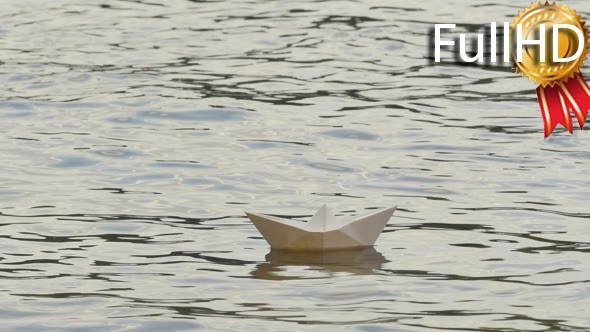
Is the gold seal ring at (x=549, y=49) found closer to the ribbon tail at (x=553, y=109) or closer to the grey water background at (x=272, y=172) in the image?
the ribbon tail at (x=553, y=109)

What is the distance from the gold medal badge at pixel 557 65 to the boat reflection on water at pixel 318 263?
359 centimetres

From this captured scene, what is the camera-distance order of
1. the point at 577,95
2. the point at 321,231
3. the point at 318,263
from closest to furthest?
1. the point at 318,263
2. the point at 321,231
3. the point at 577,95

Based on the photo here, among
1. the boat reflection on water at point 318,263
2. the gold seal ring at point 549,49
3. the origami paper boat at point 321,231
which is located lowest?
the boat reflection on water at point 318,263

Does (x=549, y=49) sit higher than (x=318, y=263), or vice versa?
(x=549, y=49)

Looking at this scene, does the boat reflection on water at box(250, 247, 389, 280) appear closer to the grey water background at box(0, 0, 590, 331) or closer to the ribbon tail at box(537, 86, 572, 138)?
the grey water background at box(0, 0, 590, 331)

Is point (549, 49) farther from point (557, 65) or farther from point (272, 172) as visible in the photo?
point (272, 172)

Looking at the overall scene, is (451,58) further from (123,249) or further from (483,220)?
(123,249)

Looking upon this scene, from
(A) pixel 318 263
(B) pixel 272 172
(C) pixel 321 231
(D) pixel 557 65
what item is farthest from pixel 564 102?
(A) pixel 318 263

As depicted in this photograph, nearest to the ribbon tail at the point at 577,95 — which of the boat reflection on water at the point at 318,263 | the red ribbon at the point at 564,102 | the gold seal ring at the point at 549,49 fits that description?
the red ribbon at the point at 564,102

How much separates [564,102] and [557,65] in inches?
20.0

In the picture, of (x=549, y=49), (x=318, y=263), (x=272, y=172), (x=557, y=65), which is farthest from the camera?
(x=549, y=49)

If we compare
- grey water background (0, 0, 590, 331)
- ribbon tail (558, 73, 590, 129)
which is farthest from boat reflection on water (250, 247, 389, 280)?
ribbon tail (558, 73, 590, 129)

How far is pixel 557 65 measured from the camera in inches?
428

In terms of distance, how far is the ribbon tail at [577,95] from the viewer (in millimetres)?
10930
